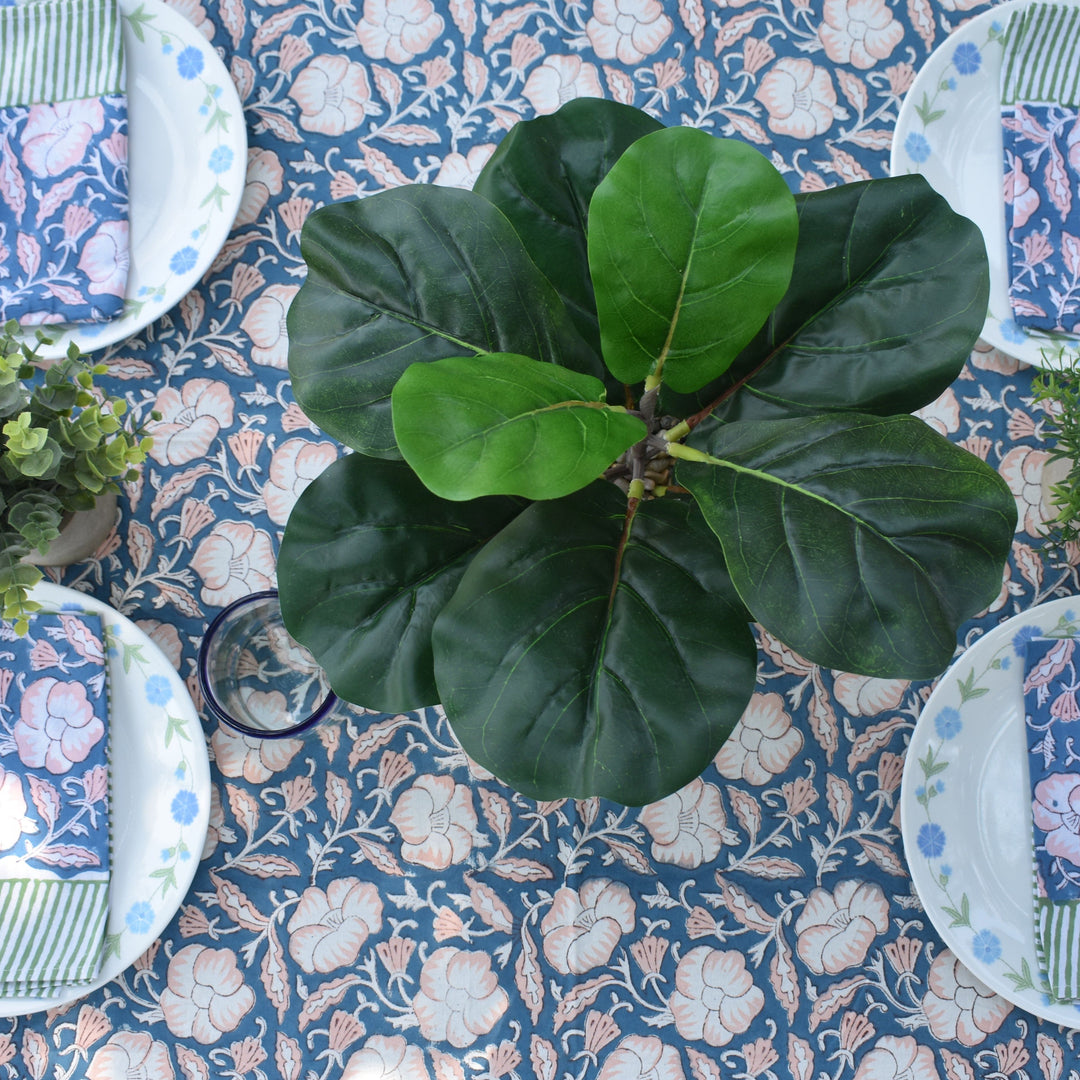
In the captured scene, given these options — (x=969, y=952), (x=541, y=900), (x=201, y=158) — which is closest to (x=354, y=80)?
(x=201, y=158)

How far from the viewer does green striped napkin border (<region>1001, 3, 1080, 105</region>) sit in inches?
28.6

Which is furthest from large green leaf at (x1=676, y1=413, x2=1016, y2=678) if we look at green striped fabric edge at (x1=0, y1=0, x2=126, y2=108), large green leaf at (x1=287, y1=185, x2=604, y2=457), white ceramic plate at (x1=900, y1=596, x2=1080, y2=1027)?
green striped fabric edge at (x1=0, y1=0, x2=126, y2=108)

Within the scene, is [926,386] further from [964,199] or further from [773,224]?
[964,199]

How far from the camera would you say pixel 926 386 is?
1.51ft

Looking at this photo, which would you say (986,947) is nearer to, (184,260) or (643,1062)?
(643,1062)

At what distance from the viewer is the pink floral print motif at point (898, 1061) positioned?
70cm

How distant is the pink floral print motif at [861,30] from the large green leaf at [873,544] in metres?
0.52

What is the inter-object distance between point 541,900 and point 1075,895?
0.38 meters

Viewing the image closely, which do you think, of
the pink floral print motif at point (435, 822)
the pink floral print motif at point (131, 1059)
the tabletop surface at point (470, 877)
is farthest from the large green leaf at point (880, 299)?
the pink floral print motif at point (131, 1059)

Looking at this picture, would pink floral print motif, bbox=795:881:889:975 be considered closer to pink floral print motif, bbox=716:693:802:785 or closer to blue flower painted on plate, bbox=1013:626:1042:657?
pink floral print motif, bbox=716:693:802:785

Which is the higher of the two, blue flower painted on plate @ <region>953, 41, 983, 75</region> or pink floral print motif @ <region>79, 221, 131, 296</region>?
blue flower painted on plate @ <region>953, 41, 983, 75</region>

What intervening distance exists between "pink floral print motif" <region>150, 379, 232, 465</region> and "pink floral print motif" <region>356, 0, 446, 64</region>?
306 millimetres

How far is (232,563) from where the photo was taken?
74 cm

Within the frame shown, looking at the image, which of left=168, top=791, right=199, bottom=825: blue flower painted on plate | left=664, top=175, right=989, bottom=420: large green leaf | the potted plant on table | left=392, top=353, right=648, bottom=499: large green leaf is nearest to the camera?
left=392, top=353, right=648, bottom=499: large green leaf
